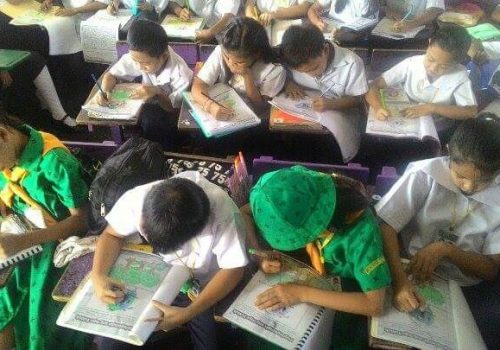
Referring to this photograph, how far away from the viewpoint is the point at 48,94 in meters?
2.85

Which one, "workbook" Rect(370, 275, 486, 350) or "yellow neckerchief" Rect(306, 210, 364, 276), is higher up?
"yellow neckerchief" Rect(306, 210, 364, 276)

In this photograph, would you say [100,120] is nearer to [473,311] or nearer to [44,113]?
[44,113]

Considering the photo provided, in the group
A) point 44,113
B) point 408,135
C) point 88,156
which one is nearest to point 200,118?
point 88,156

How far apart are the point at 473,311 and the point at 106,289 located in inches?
43.7

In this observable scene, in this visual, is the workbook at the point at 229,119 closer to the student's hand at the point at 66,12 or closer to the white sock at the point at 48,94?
the white sock at the point at 48,94

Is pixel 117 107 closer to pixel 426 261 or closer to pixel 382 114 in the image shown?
pixel 382 114

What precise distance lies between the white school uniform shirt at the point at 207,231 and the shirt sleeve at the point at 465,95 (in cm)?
119

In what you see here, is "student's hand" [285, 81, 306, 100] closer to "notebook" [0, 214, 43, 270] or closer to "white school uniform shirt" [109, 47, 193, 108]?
"white school uniform shirt" [109, 47, 193, 108]

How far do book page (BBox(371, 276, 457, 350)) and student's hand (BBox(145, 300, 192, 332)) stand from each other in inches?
20.3

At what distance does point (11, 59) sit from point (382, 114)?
6.34ft

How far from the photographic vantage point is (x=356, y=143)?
6.61 feet

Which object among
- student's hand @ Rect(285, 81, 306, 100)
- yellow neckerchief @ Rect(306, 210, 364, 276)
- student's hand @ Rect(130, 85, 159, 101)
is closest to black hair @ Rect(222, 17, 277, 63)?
student's hand @ Rect(285, 81, 306, 100)

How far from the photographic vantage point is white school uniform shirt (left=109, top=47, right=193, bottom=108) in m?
2.16

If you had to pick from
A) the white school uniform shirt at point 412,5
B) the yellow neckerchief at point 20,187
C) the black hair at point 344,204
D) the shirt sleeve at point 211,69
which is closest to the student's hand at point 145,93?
the shirt sleeve at point 211,69
